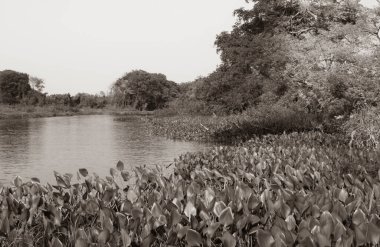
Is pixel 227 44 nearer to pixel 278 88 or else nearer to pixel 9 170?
pixel 278 88

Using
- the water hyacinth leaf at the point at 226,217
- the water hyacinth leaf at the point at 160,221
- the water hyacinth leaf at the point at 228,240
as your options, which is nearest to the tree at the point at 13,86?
the water hyacinth leaf at the point at 160,221

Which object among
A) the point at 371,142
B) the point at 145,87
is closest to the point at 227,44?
the point at 371,142

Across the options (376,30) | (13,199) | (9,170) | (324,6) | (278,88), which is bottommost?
(9,170)

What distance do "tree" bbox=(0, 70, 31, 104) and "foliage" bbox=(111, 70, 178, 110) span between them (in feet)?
70.2

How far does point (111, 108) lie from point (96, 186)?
8890cm

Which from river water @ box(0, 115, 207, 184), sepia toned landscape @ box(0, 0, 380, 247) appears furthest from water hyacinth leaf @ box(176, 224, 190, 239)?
river water @ box(0, 115, 207, 184)

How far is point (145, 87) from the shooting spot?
→ 9550cm

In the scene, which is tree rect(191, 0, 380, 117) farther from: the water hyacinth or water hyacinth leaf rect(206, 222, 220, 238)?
water hyacinth leaf rect(206, 222, 220, 238)

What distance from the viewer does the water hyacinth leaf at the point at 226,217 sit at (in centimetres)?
458

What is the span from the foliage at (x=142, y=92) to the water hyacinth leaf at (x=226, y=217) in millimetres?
91028

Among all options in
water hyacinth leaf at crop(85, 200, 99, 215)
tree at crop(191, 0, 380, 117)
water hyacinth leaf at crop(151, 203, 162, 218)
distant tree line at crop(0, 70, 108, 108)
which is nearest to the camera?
water hyacinth leaf at crop(151, 203, 162, 218)

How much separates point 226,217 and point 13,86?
86.7 m

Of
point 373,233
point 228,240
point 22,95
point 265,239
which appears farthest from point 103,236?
point 22,95

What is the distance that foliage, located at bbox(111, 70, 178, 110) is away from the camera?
318 ft
